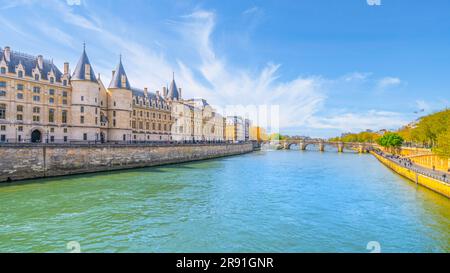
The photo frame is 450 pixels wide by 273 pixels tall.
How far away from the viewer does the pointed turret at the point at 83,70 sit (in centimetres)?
4084

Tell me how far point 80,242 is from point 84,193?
34.5ft

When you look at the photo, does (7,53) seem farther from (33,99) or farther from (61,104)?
(61,104)

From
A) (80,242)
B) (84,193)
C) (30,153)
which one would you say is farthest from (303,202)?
(30,153)

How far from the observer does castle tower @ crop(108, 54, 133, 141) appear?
48156mm

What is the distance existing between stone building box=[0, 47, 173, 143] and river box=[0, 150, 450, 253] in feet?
55.8

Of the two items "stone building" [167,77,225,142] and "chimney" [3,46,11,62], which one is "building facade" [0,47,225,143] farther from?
"stone building" [167,77,225,142]

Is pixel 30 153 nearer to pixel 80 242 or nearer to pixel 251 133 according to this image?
pixel 80 242

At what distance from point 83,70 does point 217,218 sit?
36.1 metres

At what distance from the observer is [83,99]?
41375 mm

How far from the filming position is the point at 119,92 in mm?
48312

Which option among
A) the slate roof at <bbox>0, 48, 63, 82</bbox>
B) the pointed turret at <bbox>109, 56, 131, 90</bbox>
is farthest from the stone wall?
the slate roof at <bbox>0, 48, 63, 82</bbox>

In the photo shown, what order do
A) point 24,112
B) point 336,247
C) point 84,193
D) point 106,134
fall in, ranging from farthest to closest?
point 106,134
point 24,112
point 84,193
point 336,247
